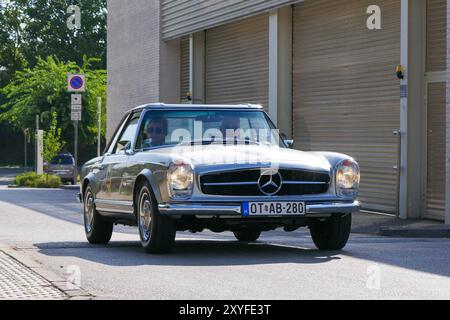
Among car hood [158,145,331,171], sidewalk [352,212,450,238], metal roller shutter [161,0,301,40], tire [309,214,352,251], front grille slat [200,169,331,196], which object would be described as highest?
metal roller shutter [161,0,301,40]

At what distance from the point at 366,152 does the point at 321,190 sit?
9833mm

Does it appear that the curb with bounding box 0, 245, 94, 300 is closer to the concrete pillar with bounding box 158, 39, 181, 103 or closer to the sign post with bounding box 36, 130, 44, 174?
the concrete pillar with bounding box 158, 39, 181, 103

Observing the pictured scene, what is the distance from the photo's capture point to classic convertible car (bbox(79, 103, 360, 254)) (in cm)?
1035

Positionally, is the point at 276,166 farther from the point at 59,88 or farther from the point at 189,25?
the point at 59,88

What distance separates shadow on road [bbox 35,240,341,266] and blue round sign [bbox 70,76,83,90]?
74.0 feet

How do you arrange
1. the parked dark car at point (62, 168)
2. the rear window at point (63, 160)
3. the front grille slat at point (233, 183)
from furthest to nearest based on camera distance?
1. the rear window at point (63, 160)
2. the parked dark car at point (62, 168)
3. the front grille slat at point (233, 183)

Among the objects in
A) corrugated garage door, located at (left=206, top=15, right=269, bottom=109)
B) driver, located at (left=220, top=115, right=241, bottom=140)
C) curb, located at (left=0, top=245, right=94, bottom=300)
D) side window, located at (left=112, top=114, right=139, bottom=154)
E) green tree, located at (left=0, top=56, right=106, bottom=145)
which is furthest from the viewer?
green tree, located at (left=0, top=56, right=106, bottom=145)

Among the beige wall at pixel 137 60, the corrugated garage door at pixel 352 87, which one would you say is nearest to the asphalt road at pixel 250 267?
the corrugated garage door at pixel 352 87

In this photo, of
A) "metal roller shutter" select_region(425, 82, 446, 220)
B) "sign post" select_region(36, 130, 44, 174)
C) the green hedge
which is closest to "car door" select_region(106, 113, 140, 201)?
"metal roller shutter" select_region(425, 82, 446, 220)

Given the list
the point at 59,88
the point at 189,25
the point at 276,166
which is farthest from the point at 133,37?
the point at 276,166

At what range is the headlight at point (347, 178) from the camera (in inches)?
423

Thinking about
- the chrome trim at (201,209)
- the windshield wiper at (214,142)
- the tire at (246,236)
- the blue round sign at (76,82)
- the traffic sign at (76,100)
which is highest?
the blue round sign at (76,82)

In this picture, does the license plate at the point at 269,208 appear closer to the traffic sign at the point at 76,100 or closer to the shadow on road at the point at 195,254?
the shadow on road at the point at 195,254

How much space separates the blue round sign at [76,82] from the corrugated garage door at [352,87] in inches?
511
